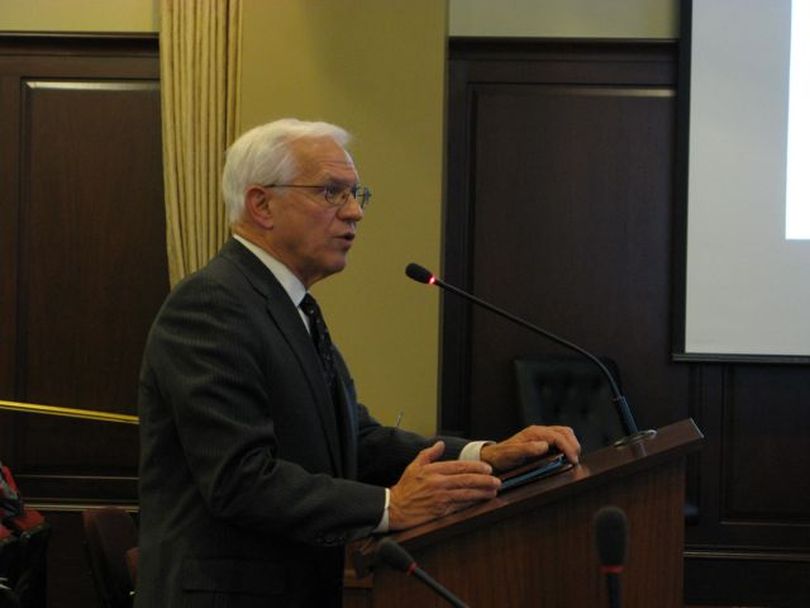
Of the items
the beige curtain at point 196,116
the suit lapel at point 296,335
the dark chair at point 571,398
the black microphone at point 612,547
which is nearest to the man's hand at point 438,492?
the suit lapel at point 296,335

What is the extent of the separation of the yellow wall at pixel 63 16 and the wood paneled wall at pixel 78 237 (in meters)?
0.06

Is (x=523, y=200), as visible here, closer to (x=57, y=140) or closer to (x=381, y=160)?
(x=381, y=160)

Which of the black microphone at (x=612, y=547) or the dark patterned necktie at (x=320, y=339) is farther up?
the dark patterned necktie at (x=320, y=339)

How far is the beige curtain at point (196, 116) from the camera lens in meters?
4.67

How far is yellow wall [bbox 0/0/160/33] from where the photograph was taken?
4.95 meters

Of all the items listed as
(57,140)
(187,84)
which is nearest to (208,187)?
(187,84)

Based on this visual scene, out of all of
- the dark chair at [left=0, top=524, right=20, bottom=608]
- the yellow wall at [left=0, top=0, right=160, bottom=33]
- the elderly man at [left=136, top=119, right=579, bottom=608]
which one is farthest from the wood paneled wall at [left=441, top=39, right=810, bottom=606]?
the elderly man at [left=136, top=119, right=579, bottom=608]

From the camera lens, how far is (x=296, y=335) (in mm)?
1927

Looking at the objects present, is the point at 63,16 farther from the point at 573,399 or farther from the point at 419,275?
the point at 419,275

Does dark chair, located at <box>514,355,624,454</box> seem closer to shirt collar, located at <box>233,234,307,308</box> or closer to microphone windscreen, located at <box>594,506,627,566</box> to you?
shirt collar, located at <box>233,234,307,308</box>

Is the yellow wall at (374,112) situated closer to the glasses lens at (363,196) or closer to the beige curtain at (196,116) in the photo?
the beige curtain at (196,116)

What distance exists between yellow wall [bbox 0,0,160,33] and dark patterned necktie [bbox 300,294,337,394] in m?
3.30

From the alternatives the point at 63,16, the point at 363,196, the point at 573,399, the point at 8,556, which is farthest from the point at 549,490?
the point at 63,16

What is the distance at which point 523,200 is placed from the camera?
16.2 ft
